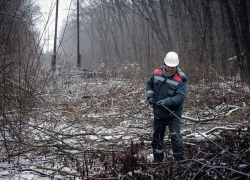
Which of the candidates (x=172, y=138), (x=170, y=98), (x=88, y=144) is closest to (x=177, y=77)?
(x=170, y=98)

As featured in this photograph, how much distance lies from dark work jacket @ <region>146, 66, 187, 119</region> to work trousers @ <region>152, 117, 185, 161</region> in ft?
0.40

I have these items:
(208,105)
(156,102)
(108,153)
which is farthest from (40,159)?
(208,105)

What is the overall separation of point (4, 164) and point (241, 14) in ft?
33.8

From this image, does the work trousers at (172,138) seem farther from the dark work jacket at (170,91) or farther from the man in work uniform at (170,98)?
the dark work jacket at (170,91)

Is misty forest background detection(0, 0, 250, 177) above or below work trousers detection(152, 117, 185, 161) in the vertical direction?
above

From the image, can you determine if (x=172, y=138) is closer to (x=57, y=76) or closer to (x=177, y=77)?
(x=177, y=77)

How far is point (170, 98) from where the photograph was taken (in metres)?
3.57

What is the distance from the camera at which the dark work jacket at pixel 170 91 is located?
359 centimetres

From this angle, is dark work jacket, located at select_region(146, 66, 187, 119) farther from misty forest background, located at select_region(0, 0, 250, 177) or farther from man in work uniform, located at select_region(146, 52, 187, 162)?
misty forest background, located at select_region(0, 0, 250, 177)

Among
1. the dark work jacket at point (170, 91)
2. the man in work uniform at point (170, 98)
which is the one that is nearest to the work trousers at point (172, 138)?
the man in work uniform at point (170, 98)

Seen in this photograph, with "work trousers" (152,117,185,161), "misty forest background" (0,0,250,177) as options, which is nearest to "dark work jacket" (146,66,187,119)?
"work trousers" (152,117,185,161)

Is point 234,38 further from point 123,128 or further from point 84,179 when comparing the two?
A: point 84,179

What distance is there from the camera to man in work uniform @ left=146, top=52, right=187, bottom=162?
11.8 ft

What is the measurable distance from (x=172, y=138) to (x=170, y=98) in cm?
64
